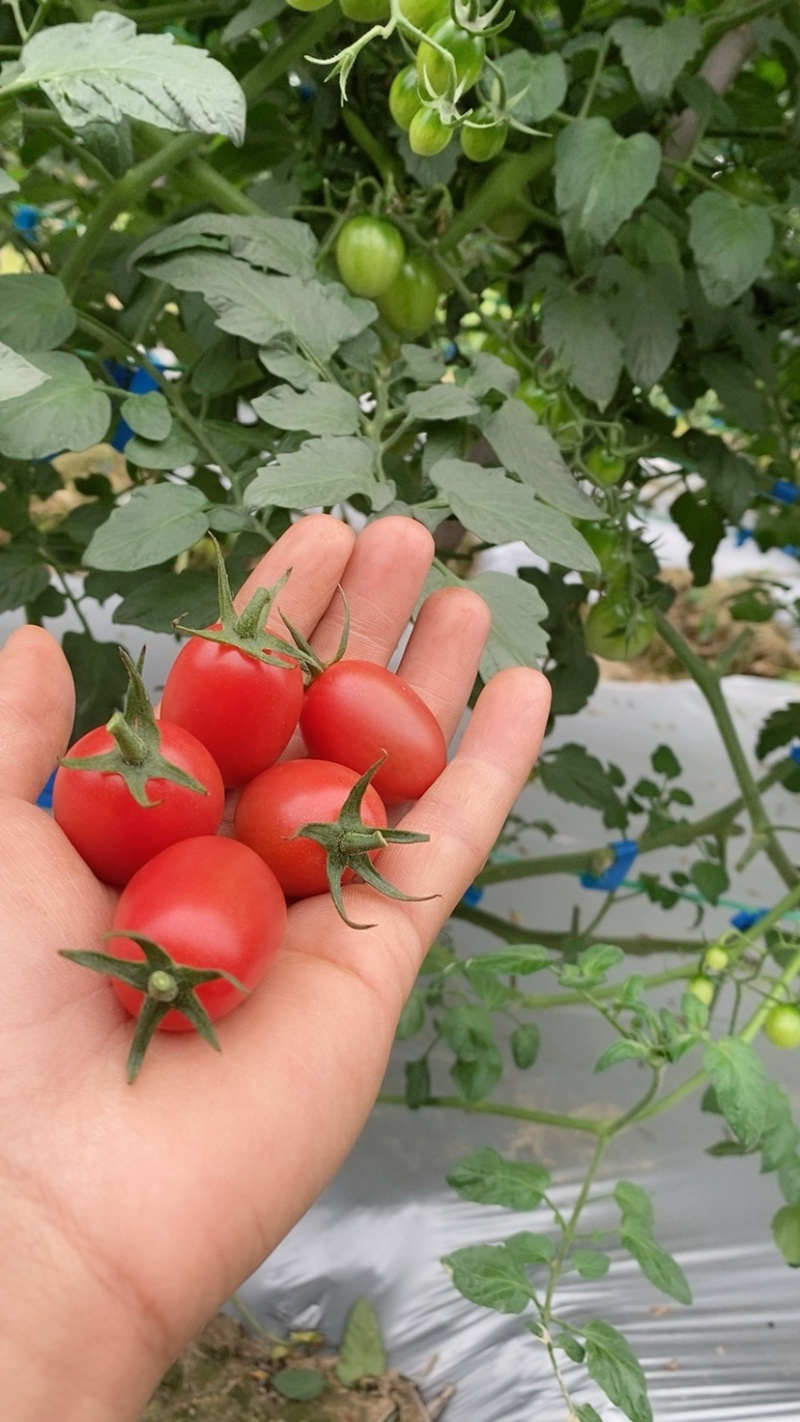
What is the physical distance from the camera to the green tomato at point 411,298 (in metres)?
0.85

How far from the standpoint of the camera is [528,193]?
3.17 feet

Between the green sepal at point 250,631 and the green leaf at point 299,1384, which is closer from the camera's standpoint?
the green sepal at point 250,631

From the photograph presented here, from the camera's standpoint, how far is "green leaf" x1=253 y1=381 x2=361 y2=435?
0.68 metres

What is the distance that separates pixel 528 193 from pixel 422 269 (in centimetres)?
18

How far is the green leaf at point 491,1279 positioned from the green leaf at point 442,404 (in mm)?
564

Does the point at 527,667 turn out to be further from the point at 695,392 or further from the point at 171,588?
the point at 695,392

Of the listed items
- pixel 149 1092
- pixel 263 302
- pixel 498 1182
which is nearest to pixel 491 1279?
pixel 498 1182

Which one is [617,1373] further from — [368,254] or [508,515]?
[368,254]

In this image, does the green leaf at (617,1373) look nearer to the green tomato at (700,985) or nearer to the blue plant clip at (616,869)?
the green tomato at (700,985)

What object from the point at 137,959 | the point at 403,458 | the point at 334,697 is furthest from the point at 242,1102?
the point at 403,458

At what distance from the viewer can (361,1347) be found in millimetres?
1013

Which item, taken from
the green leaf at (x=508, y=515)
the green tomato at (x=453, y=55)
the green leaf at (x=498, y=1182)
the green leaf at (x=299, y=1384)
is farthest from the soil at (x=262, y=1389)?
the green tomato at (x=453, y=55)

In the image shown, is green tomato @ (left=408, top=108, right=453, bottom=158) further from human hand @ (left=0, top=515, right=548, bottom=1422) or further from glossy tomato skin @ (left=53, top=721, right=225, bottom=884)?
glossy tomato skin @ (left=53, top=721, right=225, bottom=884)

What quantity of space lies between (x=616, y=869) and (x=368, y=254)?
2.39 ft
